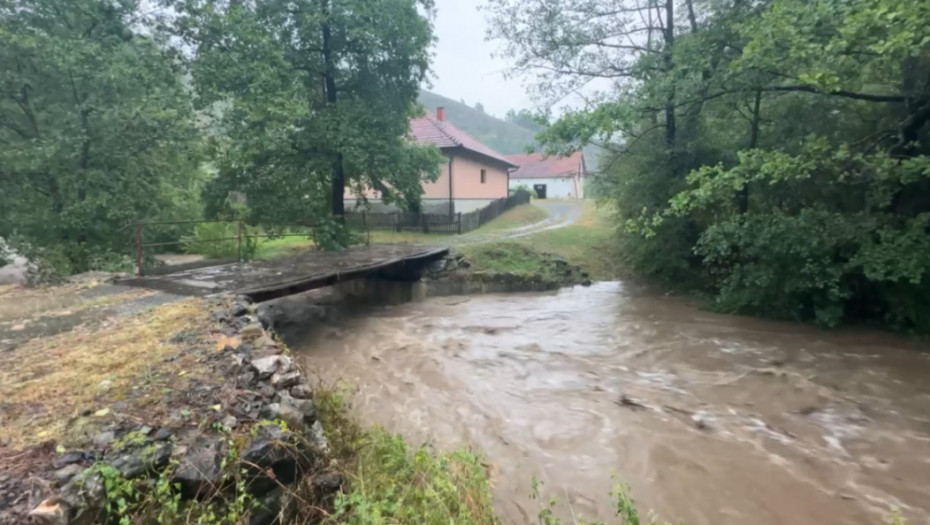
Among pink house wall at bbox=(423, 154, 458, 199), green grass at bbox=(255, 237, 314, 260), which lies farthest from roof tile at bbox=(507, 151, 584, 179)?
green grass at bbox=(255, 237, 314, 260)

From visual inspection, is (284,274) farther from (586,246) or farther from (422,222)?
(422,222)

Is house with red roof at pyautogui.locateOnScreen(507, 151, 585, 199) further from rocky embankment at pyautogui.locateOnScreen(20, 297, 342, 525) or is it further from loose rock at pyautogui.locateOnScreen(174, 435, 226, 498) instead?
loose rock at pyautogui.locateOnScreen(174, 435, 226, 498)

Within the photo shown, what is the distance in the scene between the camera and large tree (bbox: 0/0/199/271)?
32.4 feet

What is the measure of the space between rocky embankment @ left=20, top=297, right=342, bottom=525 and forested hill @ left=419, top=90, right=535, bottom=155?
87.0 m

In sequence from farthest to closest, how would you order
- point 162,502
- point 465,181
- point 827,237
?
point 465,181
point 827,237
point 162,502

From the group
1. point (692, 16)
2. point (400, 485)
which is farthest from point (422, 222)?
point (400, 485)

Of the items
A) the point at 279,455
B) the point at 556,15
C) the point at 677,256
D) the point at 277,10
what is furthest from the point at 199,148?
the point at 677,256

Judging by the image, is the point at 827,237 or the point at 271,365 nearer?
the point at 271,365

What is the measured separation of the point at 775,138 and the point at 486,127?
3618 inches

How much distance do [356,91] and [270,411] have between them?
38.3 ft

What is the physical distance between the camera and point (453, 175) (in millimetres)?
24984

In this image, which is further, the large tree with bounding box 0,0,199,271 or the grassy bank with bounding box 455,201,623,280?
the grassy bank with bounding box 455,201,623,280

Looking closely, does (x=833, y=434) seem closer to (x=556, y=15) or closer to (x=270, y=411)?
(x=270, y=411)

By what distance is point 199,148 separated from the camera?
11945 mm
